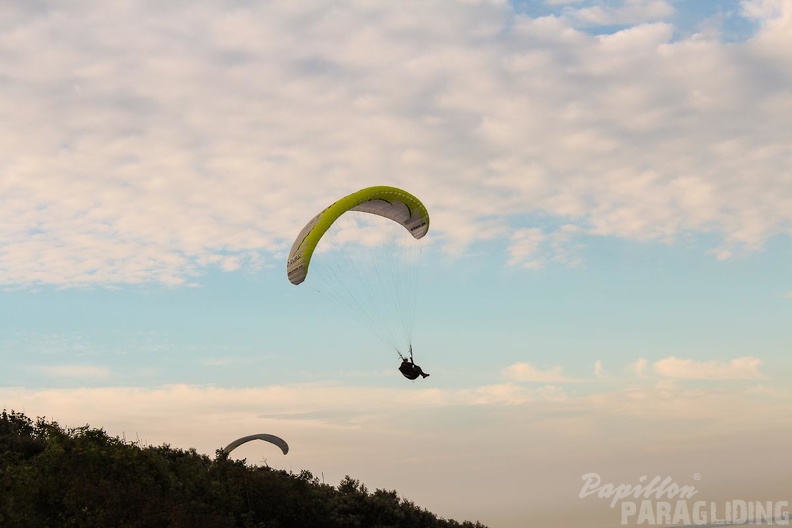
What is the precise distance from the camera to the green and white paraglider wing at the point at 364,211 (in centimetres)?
3003

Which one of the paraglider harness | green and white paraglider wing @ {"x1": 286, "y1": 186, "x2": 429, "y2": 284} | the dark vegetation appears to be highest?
green and white paraglider wing @ {"x1": 286, "y1": 186, "x2": 429, "y2": 284}

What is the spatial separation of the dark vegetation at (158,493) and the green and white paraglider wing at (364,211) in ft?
26.6

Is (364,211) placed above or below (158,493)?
above

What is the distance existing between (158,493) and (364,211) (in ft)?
44.9

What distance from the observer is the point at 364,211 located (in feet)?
111

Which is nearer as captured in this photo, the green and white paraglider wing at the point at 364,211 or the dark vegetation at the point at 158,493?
the dark vegetation at the point at 158,493

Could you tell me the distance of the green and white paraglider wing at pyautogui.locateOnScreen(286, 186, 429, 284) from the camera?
3003 cm

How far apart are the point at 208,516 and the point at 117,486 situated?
3038 millimetres

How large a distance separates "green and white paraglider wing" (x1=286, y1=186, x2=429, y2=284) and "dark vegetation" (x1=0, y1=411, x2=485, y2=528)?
811 centimetres

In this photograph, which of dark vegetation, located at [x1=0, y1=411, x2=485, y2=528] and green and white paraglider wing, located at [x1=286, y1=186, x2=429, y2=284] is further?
green and white paraglider wing, located at [x1=286, y1=186, x2=429, y2=284]

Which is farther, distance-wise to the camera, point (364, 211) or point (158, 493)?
point (364, 211)

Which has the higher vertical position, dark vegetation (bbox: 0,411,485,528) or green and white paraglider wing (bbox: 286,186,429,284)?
green and white paraglider wing (bbox: 286,186,429,284)

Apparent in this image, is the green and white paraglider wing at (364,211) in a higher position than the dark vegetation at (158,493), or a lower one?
higher

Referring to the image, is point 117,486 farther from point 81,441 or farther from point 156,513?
point 81,441
